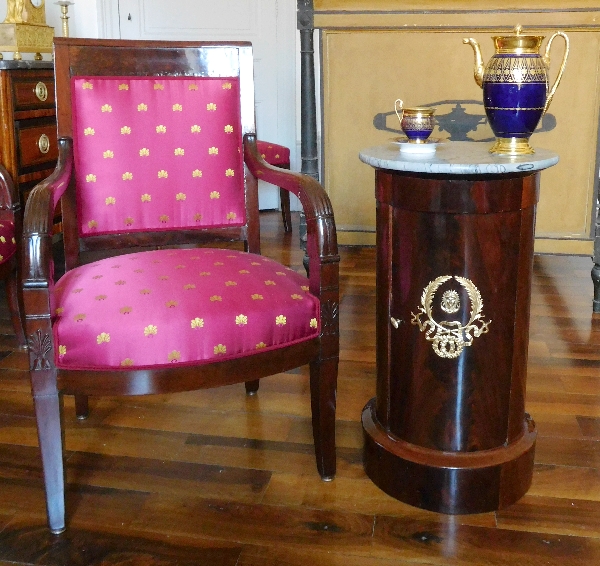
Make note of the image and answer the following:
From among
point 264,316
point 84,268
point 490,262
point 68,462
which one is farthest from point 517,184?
point 68,462

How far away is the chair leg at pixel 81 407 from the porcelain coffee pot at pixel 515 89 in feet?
3.80

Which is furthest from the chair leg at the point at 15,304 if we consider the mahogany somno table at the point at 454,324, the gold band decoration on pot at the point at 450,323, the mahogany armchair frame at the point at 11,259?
the gold band decoration on pot at the point at 450,323

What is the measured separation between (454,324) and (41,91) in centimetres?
209

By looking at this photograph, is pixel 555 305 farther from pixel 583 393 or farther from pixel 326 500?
pixel 326 500

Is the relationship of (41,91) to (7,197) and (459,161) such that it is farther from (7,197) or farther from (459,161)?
(459,161)

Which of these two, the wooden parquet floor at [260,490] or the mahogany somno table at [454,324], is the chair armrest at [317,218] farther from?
the wooden parquet floor at [260,490]

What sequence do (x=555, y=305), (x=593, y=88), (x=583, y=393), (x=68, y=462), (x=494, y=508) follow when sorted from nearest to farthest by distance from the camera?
(x=494, y=508)
(x=68, y=462)
(x=583, y=393)
(x=555, y=305)
(x=593, y=88)

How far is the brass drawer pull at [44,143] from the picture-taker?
2795 millimetres

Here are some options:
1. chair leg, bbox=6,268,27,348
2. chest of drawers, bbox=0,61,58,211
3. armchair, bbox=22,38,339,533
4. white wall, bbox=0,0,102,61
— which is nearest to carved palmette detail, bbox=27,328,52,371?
armchair, bbox=22,38,339,533

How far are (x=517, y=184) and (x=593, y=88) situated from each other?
77.9 inches

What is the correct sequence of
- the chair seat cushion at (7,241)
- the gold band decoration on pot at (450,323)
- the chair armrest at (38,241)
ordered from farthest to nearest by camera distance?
the chair seat cushion at (7,241) < the gold band decoration on pot at (450,323) < the chair armrest at (38,241)

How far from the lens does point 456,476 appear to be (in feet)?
4.68

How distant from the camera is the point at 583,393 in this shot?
1968mm

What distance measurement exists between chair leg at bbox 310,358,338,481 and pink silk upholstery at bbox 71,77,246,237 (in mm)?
479
